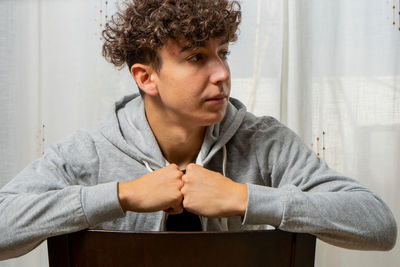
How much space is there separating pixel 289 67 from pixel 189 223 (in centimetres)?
79

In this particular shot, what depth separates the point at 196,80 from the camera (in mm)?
1068

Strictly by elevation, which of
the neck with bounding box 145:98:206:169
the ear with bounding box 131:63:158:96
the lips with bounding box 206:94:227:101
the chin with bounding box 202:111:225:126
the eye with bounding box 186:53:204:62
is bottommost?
the neck with bounding box 145:98:206:169

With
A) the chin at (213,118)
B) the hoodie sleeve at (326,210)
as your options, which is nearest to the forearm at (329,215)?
the hoodie sleeve at (326,210)

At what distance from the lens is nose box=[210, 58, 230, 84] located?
106 centimetres

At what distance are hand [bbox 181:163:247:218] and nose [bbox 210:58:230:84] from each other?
244mm

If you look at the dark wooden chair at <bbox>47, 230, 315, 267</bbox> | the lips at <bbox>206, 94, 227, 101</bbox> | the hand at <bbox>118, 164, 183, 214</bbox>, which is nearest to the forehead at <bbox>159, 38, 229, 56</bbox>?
the lips at <bbox>206, 94, 227, 101</bbox>

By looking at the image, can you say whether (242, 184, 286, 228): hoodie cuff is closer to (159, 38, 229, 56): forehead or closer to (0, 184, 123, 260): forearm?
(0, 184, 123, 260): forearm

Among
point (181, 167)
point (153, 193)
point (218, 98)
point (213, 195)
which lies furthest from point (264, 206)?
point (181, 167)

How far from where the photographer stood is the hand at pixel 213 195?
2.88 feet

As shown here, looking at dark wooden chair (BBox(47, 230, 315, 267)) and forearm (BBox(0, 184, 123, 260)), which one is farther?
forearm (BBox(0, 184, 123, 260))

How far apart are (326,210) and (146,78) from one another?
1.78 ft

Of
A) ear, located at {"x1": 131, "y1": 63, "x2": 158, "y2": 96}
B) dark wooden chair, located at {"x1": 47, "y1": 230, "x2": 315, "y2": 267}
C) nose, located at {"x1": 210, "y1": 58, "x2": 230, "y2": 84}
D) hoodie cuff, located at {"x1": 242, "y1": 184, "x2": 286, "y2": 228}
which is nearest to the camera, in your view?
dark wooden chair, located at {"x1": 47, "y1": 230, "x2": 315, "y2": 267}

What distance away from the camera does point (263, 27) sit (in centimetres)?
172

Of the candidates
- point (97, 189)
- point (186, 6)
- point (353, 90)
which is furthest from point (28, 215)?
point (353, 90)
